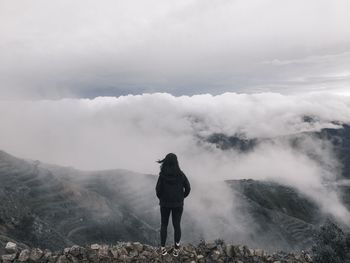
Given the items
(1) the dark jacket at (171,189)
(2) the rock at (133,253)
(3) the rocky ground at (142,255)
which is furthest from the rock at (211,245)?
(2) the rock at (133,253)

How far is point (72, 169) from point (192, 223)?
61626mm

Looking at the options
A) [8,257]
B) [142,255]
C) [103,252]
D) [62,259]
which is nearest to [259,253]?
[142,255]

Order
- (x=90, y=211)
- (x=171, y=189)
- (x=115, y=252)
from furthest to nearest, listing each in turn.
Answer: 1. (x=90, y=211)
2. (x=171, y=189)
3. (x=115, y=252)

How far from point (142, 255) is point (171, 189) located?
7.99 feet

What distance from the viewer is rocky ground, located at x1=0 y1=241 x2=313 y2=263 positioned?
13.3m

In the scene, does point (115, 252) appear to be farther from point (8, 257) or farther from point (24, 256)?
point (8, 257)

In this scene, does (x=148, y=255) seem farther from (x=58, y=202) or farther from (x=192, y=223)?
(x=192, y=223)

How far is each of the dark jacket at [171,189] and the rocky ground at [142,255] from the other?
1.71 m

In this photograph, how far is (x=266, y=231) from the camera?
169750 mm

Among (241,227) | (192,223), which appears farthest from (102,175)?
(241,227)

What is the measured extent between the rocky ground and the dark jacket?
1.71 metres

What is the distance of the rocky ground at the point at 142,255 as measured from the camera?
13.3 metres

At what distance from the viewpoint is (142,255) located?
44.4ft

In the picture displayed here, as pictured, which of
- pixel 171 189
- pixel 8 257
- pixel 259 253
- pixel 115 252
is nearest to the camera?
pixel 8 257
